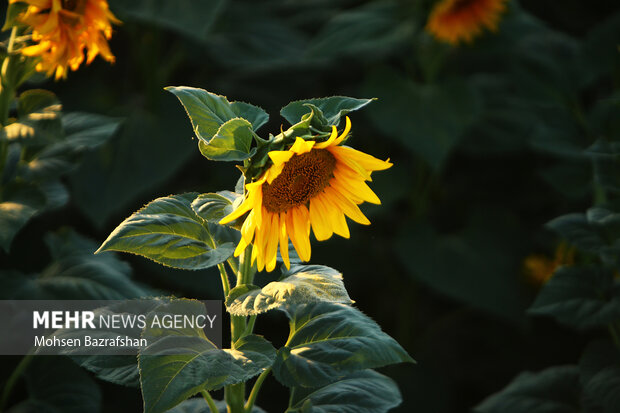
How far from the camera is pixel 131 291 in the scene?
0.87 m

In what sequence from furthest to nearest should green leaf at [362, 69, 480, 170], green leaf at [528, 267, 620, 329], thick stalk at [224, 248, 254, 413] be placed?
green leaf at [362, 69, 480, 170] → green leaf at [528, 267, 620, 329] → thick stalk at [224, 248, 254, 413]

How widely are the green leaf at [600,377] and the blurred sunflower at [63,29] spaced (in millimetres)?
678

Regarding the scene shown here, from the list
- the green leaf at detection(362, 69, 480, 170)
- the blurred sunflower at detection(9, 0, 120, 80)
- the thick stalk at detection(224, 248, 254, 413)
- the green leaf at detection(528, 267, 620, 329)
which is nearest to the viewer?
the thick stalk at detection(224, 248, 254, 413)

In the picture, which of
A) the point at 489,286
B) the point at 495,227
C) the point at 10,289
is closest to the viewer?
the point at 10,289

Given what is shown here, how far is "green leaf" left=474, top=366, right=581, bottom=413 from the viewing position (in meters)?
0.95

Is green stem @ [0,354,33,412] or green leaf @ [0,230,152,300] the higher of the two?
green leaf @ [0,230,152,300]

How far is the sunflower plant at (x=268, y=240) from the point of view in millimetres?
578

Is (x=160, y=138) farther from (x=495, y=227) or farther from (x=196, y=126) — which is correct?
(x=196, y=126)

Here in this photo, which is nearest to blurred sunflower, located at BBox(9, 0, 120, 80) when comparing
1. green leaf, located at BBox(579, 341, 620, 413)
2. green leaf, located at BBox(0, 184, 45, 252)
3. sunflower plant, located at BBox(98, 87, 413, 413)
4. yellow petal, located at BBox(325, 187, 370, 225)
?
green leaf, located at BBox(0, 184, 45, 252)

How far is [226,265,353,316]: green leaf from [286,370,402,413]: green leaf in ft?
0.43

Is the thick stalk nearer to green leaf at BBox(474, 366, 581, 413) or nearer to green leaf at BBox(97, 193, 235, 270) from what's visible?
green leaf at BBox(97, 193, 235, 270)

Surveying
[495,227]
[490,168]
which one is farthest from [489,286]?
[490,168]

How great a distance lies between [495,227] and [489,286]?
0.17 m

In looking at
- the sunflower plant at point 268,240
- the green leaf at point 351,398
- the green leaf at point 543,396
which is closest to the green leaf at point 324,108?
the sunflower plant at point 268,240
